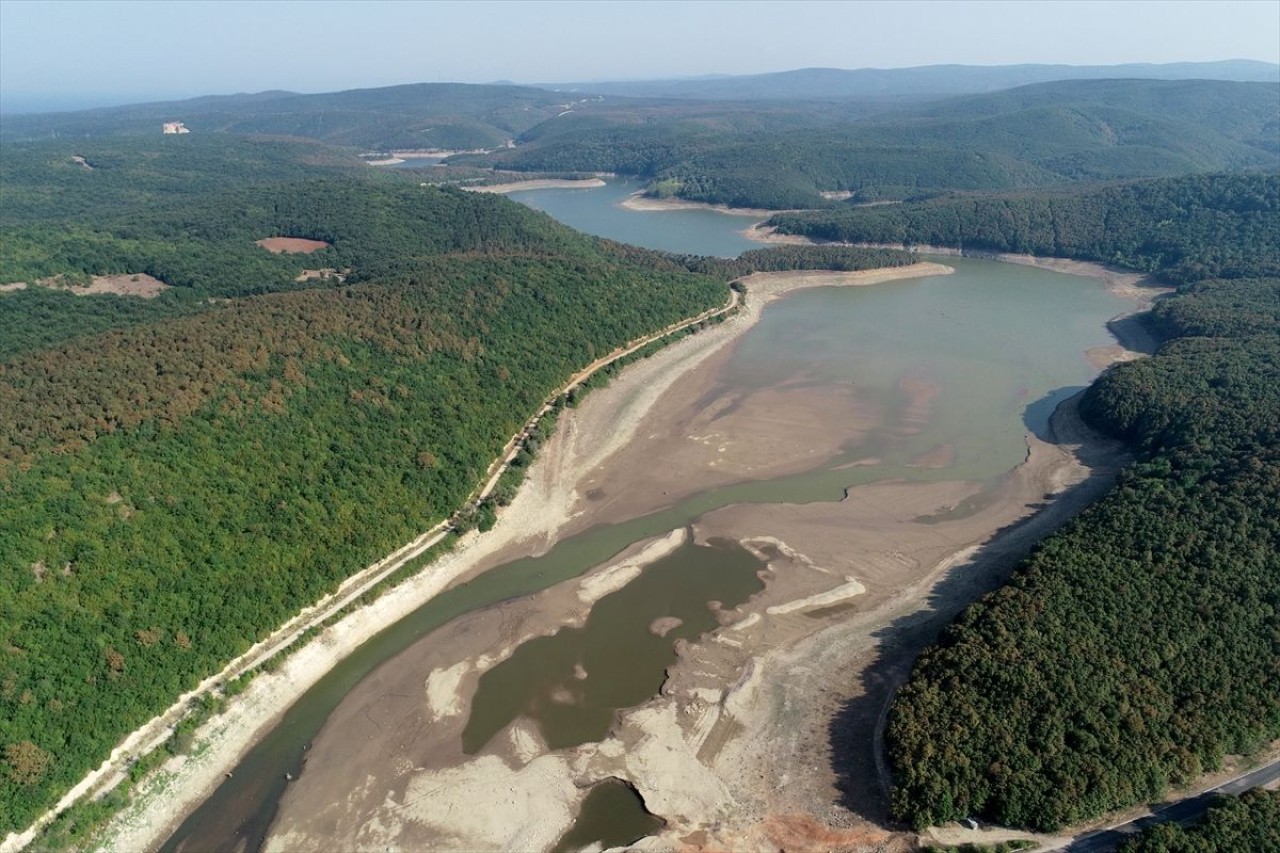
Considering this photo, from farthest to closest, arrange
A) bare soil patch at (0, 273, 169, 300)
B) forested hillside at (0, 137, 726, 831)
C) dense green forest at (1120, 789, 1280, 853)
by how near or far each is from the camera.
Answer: bare soil patch at (0, 273, 169, 300), forested hillside at (0, 137, 726, 831), dense green forest at (1120, 789, 1280, 853)

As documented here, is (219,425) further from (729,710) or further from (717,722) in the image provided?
(729,710)

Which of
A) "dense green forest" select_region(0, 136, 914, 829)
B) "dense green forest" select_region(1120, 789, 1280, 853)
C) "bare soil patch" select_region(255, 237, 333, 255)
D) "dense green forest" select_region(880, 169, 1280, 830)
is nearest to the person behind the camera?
"dense green forest" select_region(1120, 789, 1280, 853)

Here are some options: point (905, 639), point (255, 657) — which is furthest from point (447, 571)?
point (905, 639)

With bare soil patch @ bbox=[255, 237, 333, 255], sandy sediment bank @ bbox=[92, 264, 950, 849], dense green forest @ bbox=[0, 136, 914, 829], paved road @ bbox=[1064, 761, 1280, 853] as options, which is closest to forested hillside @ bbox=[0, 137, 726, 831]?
dense green forest @ bbox=[0, 136, 914, 829]

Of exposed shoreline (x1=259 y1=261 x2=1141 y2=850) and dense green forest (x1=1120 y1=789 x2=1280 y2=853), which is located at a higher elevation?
dense green forest (x1=1120 y1=789 x2=1280 y2=853)

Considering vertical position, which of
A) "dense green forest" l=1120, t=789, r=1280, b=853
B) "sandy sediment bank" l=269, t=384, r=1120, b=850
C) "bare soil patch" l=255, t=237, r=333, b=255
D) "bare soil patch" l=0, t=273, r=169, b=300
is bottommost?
"sandy sediment bank" l=269, t=384, r=1120, b=850

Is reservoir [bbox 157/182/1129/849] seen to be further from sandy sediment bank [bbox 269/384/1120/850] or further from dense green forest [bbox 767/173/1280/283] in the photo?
dense green forest [bbox 767/173/1280/283]

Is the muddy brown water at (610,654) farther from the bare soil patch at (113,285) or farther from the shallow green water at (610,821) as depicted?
the bare soil patch at (113,285)

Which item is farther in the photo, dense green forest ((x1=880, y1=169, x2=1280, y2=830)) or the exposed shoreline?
the exposed shoreline

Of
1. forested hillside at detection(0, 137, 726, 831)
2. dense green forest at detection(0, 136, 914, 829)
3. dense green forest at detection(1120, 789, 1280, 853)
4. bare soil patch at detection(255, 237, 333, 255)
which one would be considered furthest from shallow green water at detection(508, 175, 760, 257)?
dense green forest at detection(1120, 789, 1280, 853)

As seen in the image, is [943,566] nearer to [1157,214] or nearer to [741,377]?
[741,377]
